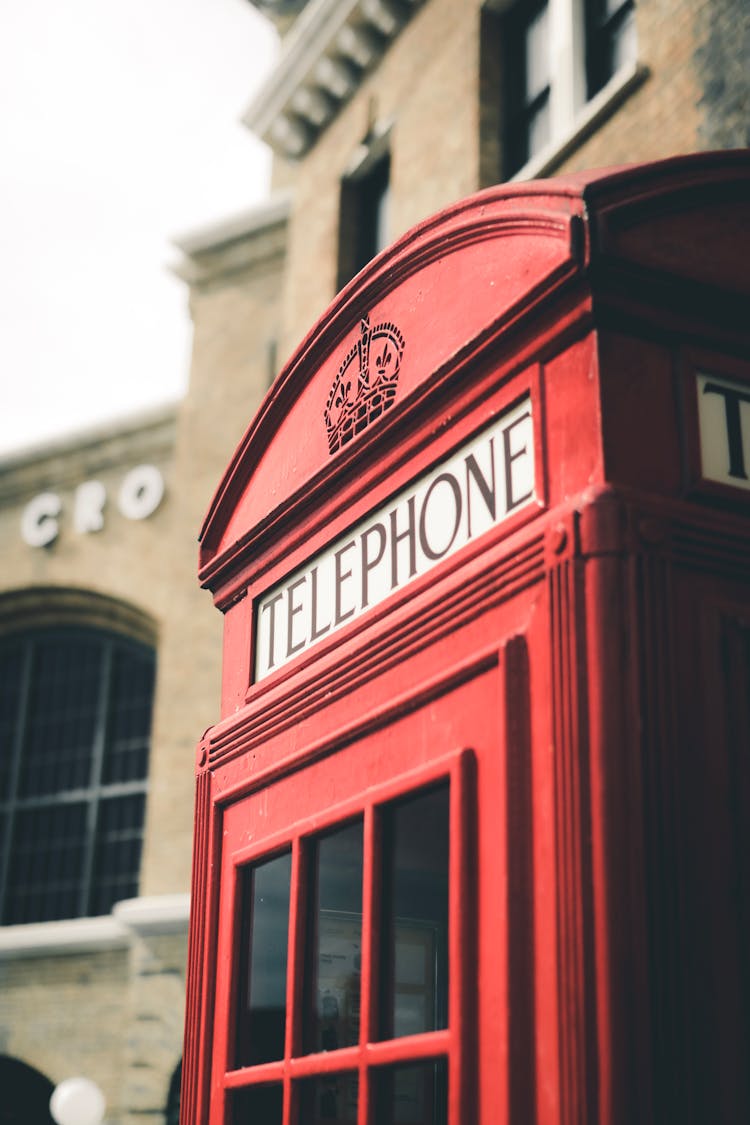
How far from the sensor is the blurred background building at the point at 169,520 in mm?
10289

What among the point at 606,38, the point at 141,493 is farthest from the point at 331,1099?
the point at 141,493

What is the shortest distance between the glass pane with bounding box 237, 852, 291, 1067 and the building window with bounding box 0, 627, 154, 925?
11766 mm

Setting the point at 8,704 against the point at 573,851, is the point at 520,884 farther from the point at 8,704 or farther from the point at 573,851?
Result: the point at 8,704

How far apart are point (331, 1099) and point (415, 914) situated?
43 centimetres

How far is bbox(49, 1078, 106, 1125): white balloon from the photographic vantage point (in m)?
10.4

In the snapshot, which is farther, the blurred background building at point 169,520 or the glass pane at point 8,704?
the glass pane at point 8,704

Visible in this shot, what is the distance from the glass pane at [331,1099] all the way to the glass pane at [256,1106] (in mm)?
134

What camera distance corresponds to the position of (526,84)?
10.1 metres

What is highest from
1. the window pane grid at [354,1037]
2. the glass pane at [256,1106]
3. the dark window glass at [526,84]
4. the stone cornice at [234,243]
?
the stone cornice at [234,243]

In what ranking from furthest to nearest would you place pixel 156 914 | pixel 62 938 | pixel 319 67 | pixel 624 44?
pixel 62 938 → pixel 319 67 → pixel 156 914 → pixel 624 44

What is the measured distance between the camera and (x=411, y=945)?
2.77m

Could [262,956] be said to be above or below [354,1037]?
above

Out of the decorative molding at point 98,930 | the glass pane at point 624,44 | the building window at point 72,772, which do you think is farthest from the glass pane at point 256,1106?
the building window at point 72,772

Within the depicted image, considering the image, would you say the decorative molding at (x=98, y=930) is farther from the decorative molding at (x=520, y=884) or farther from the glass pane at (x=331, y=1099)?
the decorative molding at (x=520, y=884)
